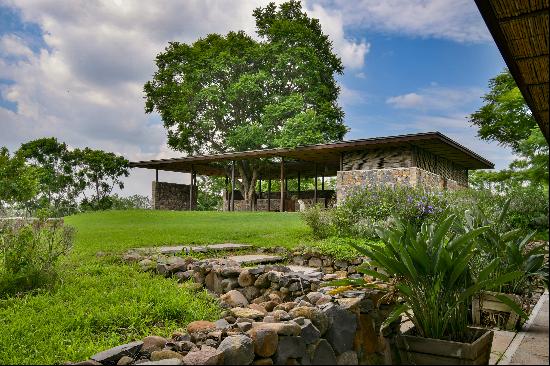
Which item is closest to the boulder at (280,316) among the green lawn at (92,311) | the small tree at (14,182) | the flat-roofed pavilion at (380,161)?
the green lawn at (92,311)

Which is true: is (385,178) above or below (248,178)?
below

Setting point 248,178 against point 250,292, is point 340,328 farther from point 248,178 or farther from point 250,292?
point 248,178

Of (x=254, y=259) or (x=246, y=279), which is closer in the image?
(x=246, y=279)

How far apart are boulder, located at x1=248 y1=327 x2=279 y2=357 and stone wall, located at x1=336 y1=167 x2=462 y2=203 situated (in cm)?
1351

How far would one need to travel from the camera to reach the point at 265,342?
2.68 metres

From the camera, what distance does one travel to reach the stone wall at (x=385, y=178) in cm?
1661

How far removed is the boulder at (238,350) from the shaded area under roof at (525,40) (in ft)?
6.25

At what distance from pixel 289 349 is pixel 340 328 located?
0.41 m

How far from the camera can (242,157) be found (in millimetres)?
20766

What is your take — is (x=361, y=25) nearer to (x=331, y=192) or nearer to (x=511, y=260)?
(x=511, y=260)

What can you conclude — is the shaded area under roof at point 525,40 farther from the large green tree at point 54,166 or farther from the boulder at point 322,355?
the large green tree at point 54,166

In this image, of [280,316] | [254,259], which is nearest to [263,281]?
[254,259]

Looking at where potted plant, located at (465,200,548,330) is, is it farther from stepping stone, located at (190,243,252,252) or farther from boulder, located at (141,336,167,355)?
stepping stone, located at (190,243,252,252)

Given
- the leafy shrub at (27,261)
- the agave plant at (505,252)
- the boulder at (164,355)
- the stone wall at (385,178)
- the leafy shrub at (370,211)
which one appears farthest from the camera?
the stone wall at (385,178)
